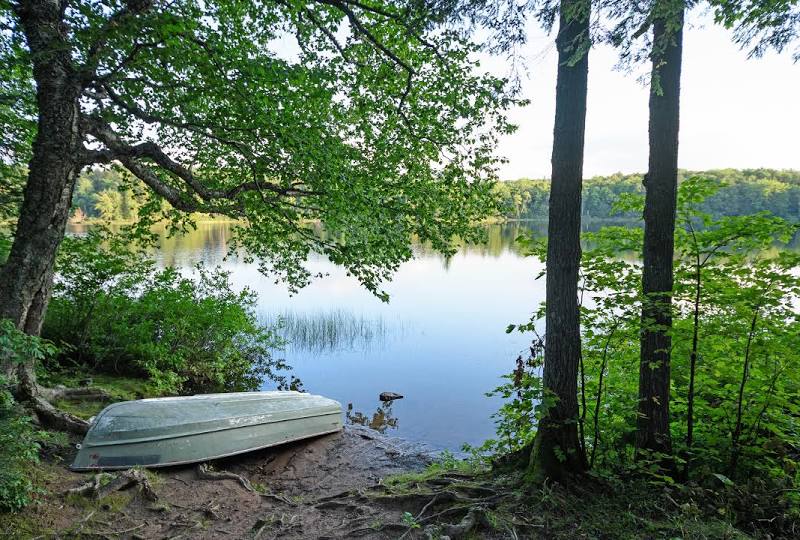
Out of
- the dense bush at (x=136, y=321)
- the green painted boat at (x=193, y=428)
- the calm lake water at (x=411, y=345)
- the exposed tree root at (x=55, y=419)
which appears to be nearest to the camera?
the green painted boat at (x=193, y=428)

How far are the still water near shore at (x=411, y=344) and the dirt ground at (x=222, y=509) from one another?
2.99 metres

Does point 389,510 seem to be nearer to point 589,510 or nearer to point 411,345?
point 589,510

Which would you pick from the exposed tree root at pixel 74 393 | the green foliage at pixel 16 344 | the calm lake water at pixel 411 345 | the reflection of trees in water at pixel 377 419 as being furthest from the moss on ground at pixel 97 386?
the reflection of trees in water at pixel 377 419

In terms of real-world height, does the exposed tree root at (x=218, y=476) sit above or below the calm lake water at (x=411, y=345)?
above

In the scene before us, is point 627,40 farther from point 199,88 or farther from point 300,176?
point 199,88

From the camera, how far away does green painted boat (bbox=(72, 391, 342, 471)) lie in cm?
486

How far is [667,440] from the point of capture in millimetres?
4062

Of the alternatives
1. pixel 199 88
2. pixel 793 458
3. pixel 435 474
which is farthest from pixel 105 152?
pixel 793 458

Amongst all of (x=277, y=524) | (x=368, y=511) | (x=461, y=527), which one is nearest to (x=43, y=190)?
(x=277, y=524)

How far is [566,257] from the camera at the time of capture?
3.74 meters

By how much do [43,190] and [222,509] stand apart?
3.97m

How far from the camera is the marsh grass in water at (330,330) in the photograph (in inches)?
578

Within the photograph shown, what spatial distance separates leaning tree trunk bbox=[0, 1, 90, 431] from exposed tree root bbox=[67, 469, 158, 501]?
5.55 ft

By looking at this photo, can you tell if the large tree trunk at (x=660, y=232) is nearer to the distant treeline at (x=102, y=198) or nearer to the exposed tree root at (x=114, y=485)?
the exposed tree root at (x=114, y=485)
